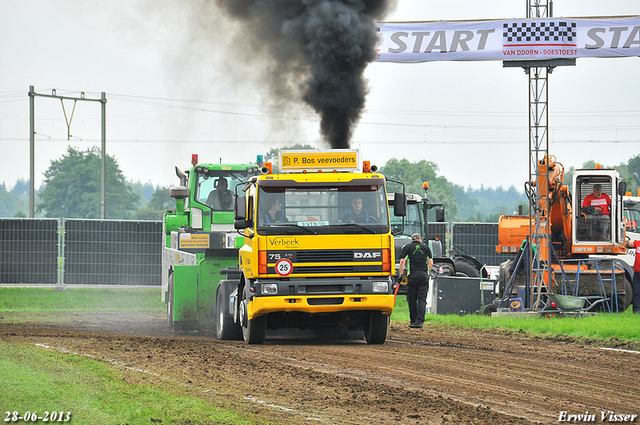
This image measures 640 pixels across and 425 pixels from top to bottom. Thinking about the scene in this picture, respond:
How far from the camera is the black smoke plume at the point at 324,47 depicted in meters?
17.1

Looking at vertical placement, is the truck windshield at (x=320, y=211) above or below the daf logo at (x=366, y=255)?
above

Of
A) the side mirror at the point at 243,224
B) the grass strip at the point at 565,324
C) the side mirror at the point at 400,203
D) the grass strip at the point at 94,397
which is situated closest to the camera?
the grass strip at the point at 94,397

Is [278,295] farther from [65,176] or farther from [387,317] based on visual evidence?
[65,176]

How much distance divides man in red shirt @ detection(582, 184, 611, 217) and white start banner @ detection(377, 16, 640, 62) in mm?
3320

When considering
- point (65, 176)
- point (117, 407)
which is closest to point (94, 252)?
point (117, 407)

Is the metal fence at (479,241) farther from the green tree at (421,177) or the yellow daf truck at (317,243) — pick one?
the green tree at (421,177)

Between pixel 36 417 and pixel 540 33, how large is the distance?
15.8 metres

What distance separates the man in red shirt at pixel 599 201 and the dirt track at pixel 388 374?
21.0 feet

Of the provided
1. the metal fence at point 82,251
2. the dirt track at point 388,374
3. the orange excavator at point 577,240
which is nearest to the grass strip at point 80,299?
the metal fence at point 82,251

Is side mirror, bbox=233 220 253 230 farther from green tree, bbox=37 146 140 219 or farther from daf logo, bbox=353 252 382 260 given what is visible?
green tree, bbox=37 146 140 219

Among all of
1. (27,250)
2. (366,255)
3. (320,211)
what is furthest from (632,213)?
(27,250)

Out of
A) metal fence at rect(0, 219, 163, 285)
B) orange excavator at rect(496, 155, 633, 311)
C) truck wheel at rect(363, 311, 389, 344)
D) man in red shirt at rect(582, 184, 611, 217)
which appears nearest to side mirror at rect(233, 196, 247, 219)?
truck wheel at rect(363, 311, 389, 344)

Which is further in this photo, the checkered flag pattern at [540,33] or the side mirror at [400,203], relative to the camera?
the checkered flag pattern at [540,33]

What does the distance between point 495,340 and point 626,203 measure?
10250 mm
